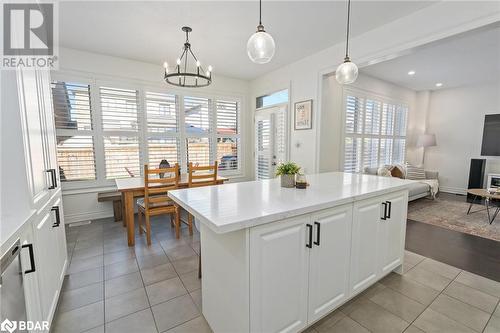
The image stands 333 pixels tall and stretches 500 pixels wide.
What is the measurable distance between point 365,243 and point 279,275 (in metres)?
0.89

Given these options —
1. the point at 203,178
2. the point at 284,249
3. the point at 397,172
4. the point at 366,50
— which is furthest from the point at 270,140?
the point at 284,249

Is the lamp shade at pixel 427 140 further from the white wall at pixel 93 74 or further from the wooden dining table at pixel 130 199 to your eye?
the wooden dining table at pixel 130 199

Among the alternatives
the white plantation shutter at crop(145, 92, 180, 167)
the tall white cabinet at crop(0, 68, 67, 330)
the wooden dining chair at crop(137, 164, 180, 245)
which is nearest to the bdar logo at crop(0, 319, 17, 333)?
the tall white cabinet at crop(0, 68, 67, 330)

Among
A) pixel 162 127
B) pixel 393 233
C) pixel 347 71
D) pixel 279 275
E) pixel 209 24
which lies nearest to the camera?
pixel 279 275

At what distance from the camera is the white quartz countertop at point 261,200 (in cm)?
112

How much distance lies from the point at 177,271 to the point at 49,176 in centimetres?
140

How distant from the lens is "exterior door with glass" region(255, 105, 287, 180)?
445cm

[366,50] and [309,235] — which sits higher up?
[366,50]

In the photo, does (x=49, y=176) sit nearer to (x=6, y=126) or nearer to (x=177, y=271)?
(x=6, y=126)

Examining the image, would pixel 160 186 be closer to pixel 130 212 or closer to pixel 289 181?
pixel 130 212

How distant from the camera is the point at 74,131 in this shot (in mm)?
3535

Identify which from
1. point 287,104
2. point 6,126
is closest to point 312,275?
point 6,126

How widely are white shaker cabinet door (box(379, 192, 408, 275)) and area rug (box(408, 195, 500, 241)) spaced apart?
2089 mm

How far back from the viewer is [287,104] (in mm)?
4230
